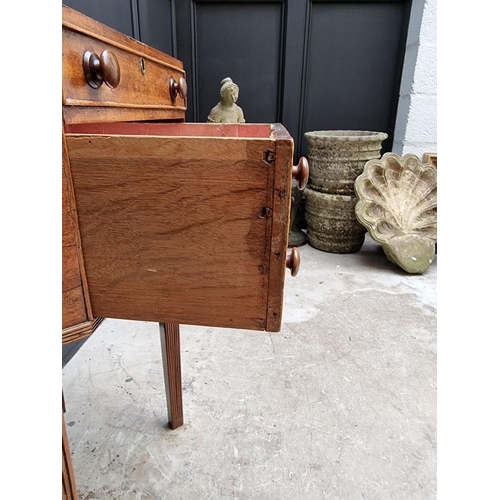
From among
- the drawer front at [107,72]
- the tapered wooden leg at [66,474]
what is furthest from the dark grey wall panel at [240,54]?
the tapered wooden leg at [66,474]

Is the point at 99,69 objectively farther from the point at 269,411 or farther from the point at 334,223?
the point at 334,223

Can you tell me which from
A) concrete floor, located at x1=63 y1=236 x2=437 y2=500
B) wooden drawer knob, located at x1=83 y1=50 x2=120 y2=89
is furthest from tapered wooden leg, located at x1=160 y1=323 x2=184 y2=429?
wooden drawer knob, located at x1=83 y1=50 x2=120 y2=89

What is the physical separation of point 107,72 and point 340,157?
5.89 feet

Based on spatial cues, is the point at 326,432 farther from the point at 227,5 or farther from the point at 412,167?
the point at 227,5

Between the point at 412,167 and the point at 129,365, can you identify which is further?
the point at 412,167

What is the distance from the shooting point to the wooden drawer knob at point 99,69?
1.62 ft

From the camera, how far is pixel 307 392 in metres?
1.12

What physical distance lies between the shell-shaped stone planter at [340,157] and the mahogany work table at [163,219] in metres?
1.79

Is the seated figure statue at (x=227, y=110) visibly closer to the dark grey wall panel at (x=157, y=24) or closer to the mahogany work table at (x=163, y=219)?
the dark grey wall panel at (x=157, y=24)

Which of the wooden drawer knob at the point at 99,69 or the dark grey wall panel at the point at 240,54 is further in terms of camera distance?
the dark grey wall panel at the point at 240,54

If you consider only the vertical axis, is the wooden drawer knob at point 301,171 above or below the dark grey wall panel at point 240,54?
below

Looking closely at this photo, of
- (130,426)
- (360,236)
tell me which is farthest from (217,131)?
(360,236)

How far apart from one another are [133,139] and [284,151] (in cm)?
15

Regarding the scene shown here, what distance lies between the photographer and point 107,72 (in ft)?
1.71
